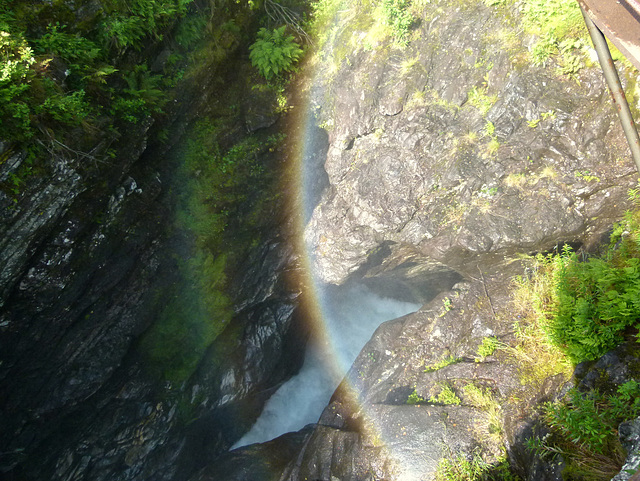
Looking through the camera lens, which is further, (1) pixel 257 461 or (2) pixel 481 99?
(1) pixel 257 461

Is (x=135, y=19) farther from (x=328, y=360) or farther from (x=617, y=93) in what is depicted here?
(x=328, y=360)

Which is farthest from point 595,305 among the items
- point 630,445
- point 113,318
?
point 113,318

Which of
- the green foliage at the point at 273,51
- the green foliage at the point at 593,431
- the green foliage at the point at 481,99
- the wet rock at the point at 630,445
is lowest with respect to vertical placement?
the green foliage at the point at 593,431

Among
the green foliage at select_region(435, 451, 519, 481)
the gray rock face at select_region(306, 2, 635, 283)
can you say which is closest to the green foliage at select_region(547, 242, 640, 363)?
the gray rock face at select_region(306, 2, 635, 283)

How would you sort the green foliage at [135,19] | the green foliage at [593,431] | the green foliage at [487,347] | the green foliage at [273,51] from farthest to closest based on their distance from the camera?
the green foliage at [273,51]
the green foliage at [487,347]
the green foliage at [135,19]
the green foliage at [593,431]

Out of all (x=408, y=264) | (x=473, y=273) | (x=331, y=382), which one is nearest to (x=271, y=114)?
(x=408, y=264)

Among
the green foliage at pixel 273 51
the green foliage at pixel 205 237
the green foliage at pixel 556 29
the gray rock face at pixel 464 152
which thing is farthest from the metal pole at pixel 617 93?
the green foliage at pixel 205 237

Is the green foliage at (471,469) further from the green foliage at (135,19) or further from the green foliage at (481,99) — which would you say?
the green foliage at (135,19)
